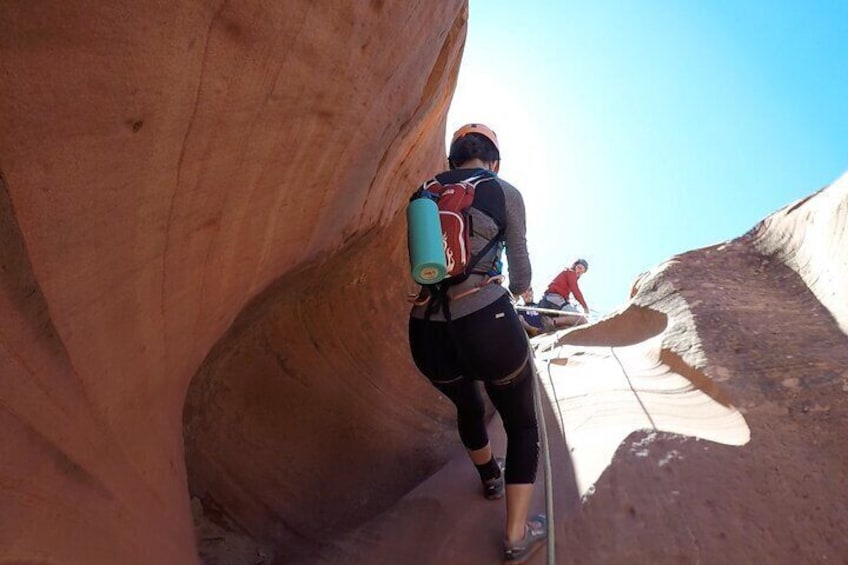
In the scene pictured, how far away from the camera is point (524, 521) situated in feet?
10.0

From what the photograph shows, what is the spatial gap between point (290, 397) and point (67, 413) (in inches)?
115

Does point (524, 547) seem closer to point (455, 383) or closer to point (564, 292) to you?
point (455, 383)

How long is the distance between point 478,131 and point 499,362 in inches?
55.8

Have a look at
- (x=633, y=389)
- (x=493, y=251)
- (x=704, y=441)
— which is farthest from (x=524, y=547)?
(x=633, y=389)

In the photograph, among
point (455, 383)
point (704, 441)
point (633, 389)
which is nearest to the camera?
point (455, 383)

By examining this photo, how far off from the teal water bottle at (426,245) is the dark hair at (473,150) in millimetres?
645

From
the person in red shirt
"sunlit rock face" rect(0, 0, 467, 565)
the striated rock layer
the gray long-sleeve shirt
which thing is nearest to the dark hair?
the gray long-sleeve shirt

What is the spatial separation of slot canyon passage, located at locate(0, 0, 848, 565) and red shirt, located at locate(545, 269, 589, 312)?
13.7ft

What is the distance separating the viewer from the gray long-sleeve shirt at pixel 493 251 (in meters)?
3.03

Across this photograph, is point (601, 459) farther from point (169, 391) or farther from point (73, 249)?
point (73, 249)

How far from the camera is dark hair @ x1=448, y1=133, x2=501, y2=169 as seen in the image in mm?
3539

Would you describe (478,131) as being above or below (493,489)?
above

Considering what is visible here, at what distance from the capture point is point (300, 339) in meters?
5.23

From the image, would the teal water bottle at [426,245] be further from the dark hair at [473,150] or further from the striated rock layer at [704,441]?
the striated rock layer at [704,441]
